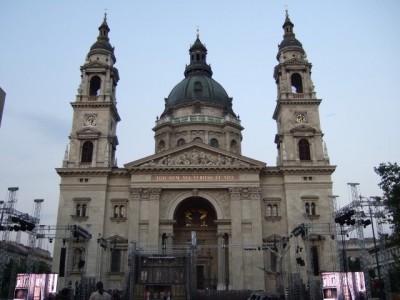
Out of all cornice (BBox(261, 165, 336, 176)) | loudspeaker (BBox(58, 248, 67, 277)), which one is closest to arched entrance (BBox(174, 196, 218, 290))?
cornice (BBox(261, 165, 336, 176))

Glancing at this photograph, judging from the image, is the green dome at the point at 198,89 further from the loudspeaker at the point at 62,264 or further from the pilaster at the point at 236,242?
the loudspeaker at the point at 62,264

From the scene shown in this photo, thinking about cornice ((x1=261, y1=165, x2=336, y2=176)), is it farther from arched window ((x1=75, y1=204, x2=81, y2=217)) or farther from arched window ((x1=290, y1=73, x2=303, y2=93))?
arched window ((x1=75, y1=204, x2=81, y2=217))

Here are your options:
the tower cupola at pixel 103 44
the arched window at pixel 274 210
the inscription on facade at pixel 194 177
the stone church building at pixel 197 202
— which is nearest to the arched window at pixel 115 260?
the stone church building at pixel 197 202

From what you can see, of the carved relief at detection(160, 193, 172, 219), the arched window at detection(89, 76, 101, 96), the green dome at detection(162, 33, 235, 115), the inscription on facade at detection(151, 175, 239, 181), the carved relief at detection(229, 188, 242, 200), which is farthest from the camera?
the green dome at detection(162, 33, 235, 115)

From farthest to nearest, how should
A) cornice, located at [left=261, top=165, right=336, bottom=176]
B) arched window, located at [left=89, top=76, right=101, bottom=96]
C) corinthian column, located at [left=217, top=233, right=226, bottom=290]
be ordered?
arched window, located at [left=89, top=76, right=101, bottom=96], cornice, located at [left=261, top=165, right=336, bottom=176], corinthian column, located at [left=217, top=233, right=226, bottom=290]

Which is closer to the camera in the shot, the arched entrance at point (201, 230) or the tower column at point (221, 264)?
the tower column at point (221, 264)

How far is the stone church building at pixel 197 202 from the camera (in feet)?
134

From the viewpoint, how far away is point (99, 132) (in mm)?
46906

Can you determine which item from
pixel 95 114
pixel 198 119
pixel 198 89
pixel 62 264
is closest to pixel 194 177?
pixel 95 114

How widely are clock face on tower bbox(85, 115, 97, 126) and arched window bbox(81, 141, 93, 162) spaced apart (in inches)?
86.3

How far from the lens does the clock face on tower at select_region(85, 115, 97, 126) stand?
156ft

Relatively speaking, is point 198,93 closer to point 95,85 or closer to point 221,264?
point 95,85

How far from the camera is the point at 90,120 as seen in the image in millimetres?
47906

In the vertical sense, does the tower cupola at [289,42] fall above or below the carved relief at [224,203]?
above
